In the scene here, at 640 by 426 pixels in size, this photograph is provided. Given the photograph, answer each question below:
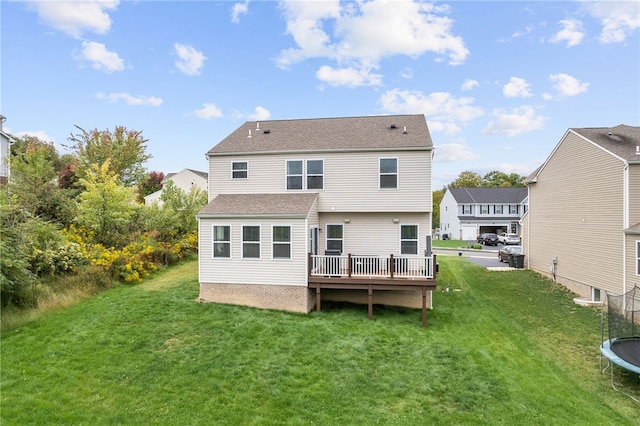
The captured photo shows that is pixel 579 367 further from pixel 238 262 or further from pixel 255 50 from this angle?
pixel 255 50

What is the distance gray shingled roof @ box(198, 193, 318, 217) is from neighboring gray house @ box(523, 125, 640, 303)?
12.6 metres

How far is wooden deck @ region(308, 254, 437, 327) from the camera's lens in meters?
11.8

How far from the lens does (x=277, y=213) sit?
12.3m

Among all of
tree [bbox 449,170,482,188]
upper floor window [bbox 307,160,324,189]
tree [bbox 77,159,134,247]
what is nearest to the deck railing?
upper floor window [bbox 307,160,324,189]

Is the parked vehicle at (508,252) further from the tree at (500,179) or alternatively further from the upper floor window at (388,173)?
the tree at (500,179)

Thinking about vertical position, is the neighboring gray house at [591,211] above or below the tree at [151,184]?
below

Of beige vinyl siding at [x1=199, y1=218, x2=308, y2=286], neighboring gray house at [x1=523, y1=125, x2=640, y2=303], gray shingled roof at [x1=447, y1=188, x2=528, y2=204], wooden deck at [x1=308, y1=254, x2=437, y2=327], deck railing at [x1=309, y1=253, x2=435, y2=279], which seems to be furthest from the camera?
gray shingled roof at [x1=447, y1=188, x2=528, y2=204]

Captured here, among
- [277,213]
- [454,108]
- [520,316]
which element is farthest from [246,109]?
[520,316]

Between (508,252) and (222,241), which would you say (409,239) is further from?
(508,252)

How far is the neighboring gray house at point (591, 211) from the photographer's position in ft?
45.3

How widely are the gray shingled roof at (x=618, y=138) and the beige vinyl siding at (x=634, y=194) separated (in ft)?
1.46

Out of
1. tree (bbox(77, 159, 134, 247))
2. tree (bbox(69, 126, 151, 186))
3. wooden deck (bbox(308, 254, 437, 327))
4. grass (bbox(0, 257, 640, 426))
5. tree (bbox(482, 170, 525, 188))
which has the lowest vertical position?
grass (bbox(0, 257, 640, 426))

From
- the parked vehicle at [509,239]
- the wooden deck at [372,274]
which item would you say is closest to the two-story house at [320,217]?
the wooden deck at [372,274]

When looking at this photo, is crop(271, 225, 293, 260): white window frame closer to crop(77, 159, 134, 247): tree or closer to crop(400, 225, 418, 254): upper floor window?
crop(400, 225, 418, 254): upper floor window
